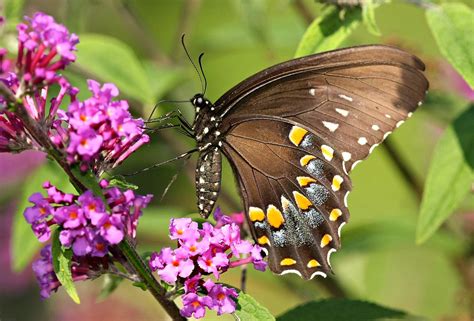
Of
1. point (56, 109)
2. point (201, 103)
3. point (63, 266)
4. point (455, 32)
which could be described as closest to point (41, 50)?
point (56, 109)

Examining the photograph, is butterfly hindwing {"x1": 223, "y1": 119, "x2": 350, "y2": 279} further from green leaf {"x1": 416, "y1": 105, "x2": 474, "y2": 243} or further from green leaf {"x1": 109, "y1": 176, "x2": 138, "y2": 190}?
green leaf {"x1": 109, "y1": 176, "x2": 138, "y2": 190}

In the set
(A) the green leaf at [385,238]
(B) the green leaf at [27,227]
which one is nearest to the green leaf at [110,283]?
(B) the green leaf at [27,227]

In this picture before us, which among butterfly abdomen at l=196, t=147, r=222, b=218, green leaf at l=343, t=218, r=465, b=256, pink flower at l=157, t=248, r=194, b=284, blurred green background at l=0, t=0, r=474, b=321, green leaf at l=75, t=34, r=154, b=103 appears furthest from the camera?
green leaf at l=343, t=218, r=465, b=256

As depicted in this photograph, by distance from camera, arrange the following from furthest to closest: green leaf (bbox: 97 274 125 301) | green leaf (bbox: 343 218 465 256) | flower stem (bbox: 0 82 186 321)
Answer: green leaf (bbox: 343 218 465 256) < green leaf (bbox: 97 274 125 301) < flower stem (bbox: 0 82 186 321)

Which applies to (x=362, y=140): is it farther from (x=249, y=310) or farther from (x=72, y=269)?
(x=72, y=269)

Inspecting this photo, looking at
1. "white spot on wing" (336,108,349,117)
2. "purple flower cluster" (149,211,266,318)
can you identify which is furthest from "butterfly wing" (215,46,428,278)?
"purple flower cluster" (149,211,266,318)

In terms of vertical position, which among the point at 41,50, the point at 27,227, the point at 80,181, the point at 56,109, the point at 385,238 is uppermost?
the point at 41,50
